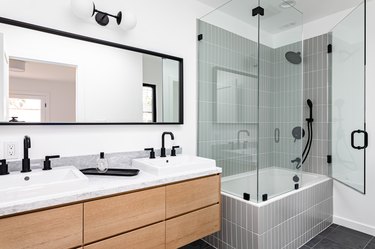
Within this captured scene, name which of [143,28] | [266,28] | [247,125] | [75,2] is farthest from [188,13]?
[247,125]

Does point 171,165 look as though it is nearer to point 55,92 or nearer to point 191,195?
point 191,195

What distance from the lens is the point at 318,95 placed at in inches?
114

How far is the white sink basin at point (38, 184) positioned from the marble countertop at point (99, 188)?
0.03 metres

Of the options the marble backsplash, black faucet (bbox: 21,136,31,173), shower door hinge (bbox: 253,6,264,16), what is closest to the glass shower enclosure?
shower door hinge (bbox: 253,6,264,16)

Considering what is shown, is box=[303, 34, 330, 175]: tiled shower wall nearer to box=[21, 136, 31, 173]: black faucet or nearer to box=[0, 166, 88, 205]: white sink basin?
box=[0, 166, 88, 205]: white sink basin

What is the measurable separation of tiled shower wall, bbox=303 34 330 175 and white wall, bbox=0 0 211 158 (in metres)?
1.49

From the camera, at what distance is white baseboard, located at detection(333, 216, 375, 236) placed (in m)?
2.44

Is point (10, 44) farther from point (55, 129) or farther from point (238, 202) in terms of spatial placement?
point (238, 202)

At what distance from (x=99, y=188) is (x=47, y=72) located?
94 centimetres

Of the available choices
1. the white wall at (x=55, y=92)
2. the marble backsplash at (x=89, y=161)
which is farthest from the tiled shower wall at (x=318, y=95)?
the white wall at (x=55, y=92)

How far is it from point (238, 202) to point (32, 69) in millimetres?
1868

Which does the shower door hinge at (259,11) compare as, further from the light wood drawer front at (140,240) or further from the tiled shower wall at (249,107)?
the light wood drawer front at (140,240)

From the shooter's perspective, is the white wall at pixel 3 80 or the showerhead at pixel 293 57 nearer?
the white wall at pixel 3 80

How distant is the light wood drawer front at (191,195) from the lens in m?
1.57
